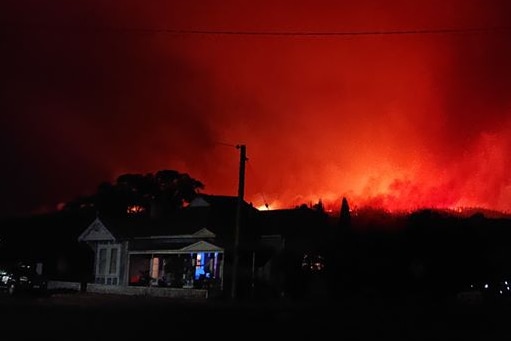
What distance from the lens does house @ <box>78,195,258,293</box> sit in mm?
45281

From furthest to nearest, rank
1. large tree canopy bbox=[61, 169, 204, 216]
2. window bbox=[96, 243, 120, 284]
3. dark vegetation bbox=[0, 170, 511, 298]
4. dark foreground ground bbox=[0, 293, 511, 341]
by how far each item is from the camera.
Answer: large tree canopy bbox=[61, 169, 204, 216]
window bbox=[96, 243, 120, 284]
dark vegetation bbox=[0, 170, 511, 298]
dark foreground ground bbox=[0, 293, 511, 341]

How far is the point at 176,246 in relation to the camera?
4731cm

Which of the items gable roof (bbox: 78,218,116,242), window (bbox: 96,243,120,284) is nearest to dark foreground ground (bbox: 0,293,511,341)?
window (bbox: 96,243,120,284)

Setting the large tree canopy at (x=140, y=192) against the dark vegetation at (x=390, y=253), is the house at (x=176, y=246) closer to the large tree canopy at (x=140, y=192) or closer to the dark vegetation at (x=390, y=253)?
the dark vegetation at (x=390, y=253)

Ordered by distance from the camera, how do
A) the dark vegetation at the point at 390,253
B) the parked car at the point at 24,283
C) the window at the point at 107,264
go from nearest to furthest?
the parked car at the point at 24,283
the dark vegetation at the point at 390,253
the window at the point at 107,264

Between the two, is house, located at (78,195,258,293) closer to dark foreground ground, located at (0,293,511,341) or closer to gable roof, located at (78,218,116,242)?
gable roof, located at (78,218,116,242)

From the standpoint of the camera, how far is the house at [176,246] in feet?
149

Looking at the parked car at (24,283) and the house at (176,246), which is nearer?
the parked car at (24,283)

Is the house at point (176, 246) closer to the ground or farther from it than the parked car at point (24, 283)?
farther from it

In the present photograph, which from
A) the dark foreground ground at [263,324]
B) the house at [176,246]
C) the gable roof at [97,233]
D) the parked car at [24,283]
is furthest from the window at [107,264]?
the dark foreground ground at [263,324]

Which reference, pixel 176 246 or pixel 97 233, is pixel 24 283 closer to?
pixel 176 246

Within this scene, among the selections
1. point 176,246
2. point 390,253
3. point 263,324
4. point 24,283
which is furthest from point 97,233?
point 263,324

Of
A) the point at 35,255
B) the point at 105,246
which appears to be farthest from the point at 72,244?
the point at 105,246

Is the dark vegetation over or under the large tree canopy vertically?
under
